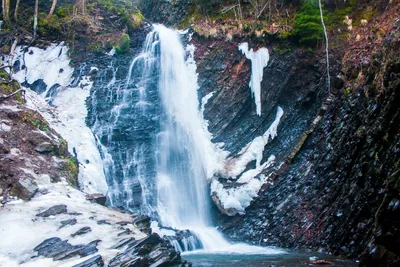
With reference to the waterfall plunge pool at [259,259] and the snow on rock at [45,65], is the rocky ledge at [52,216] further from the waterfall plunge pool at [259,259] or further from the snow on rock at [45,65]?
the snow on rock at [45,65]

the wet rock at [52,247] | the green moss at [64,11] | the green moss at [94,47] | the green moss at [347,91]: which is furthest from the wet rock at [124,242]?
the green moss at [64,11]

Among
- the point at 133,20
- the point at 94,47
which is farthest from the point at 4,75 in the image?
the point at 133,20

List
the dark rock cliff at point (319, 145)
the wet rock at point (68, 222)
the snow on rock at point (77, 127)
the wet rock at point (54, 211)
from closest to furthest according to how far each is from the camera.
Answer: the dark rock cliff at point (319, 145) → the wet rock at point (68, 222) → the wet rock at point (54, 211) → the snow on rock at point (77, 127)

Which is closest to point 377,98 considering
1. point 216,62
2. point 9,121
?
point 216,62

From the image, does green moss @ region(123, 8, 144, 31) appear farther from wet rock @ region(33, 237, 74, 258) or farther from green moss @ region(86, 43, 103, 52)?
wet rock @ region(33, 237, 74, 258)

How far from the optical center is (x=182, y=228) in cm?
1245

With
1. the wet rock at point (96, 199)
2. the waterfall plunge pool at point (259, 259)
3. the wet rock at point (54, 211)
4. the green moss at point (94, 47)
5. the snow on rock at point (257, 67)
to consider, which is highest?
the green moss at point (94, 47)

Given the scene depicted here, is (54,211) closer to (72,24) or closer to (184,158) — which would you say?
(184,158)

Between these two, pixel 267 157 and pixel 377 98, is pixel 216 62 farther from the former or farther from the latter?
pixel 377 98

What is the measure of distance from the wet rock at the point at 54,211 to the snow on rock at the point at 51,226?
97 millimetres

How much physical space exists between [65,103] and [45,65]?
2.74 meters

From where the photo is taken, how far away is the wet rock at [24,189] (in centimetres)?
895

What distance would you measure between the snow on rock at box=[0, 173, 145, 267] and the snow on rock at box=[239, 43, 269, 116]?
730cm

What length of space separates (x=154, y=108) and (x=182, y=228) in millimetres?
5301
